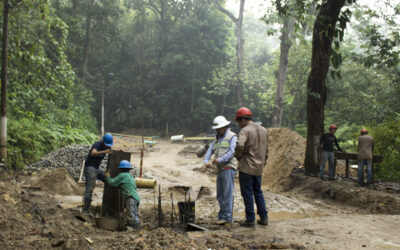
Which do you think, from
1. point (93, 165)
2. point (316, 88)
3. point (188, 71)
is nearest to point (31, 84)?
point (93, 165)

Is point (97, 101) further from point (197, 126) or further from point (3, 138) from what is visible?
point (3, 138)

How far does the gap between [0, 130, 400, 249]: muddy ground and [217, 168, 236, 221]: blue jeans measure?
27 centimetres

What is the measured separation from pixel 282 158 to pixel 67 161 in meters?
Result: 9.02

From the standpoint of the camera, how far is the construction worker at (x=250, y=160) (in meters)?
6.05

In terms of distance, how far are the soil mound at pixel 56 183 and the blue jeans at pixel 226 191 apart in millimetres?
6104

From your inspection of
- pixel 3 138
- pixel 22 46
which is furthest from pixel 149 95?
pixel 3 138

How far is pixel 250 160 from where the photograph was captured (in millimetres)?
6078

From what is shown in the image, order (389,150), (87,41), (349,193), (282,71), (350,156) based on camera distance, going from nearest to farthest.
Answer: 1. (349,193)
2. (350,156)
3. (389,150)
4. (282,71)
5. (87,41)

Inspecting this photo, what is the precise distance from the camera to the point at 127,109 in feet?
148

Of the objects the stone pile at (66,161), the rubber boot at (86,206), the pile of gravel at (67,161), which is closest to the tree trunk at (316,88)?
the pile of gravel at (67,161)

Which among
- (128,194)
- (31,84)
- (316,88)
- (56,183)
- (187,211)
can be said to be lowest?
(56,183)

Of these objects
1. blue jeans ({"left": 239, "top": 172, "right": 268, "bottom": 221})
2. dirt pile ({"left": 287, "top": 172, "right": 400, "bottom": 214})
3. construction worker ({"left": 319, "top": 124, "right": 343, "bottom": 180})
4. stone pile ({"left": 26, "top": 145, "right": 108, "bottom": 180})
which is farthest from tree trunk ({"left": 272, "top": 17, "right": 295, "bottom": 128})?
blue jeans ({"left": 239, "top": 172, "right": 268, "bottom": 221})

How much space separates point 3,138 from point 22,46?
15.2ft

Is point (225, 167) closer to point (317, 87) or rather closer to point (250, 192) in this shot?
point (250, 192)
